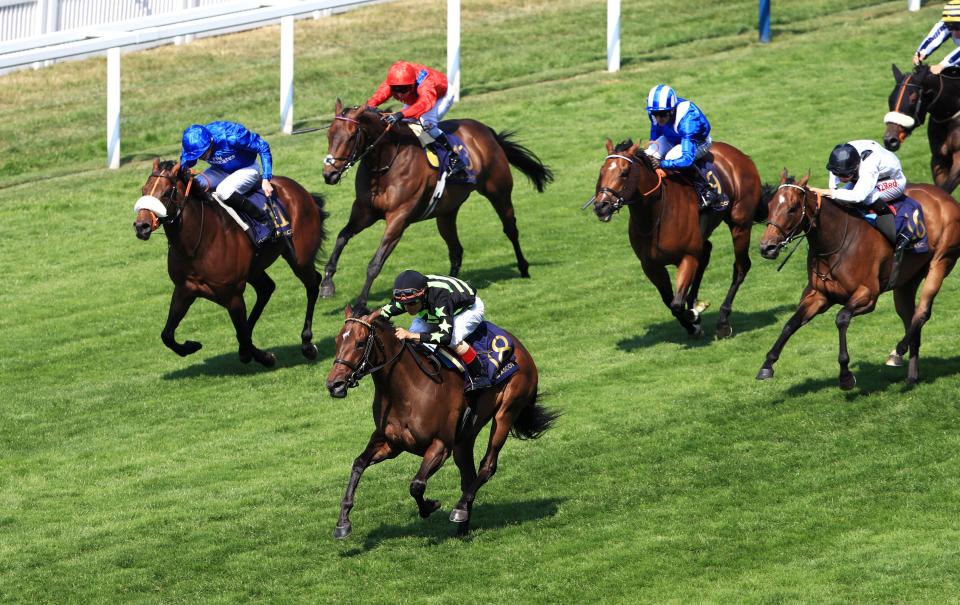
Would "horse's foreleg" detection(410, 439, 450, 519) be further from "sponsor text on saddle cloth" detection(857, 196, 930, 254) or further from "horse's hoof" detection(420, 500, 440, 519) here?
"sponsor text on saddle cloth" detection(857, 196, 930, 254)

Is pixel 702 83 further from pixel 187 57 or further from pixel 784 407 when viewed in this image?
pixel 784 407

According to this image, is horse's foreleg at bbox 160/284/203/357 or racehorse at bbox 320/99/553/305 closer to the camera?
horse's foreleg at bbox 160/284/203/357

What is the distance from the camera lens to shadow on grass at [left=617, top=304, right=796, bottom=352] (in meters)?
14.9

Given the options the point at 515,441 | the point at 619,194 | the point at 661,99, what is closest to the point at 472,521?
the point at 515,441

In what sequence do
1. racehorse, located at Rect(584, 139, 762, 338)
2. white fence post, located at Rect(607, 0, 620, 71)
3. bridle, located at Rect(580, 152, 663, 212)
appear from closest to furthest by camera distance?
bridle, located at Rect(580, 152, 663, 212)
racehorse, located at Rect(584, 139, 762, 338)
white fence post, located at Rect(607, 0, 620, 71)

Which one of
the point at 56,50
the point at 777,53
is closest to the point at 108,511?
the point at 56,50

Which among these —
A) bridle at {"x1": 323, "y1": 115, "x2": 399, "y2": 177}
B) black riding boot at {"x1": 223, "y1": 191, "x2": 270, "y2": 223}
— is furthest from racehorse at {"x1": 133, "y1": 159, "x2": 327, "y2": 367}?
bridle at {"x1": 323, "y1": 115, "x2": 399, "y2": 177}

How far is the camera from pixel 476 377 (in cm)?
1021

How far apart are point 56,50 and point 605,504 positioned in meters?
13.3

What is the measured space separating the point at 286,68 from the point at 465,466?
13.2 metres

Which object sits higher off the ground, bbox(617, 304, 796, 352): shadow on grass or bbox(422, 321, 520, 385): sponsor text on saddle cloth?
bbox(422, 321, 520, 385): sponsor text on saddle cloth

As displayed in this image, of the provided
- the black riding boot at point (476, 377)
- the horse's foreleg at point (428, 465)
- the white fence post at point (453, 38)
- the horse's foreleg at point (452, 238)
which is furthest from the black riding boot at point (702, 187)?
the white fence post at point (453, 38)

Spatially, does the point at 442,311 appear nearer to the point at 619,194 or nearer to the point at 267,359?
the point at 619,194

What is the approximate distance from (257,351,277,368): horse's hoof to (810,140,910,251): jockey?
18.3 ft
